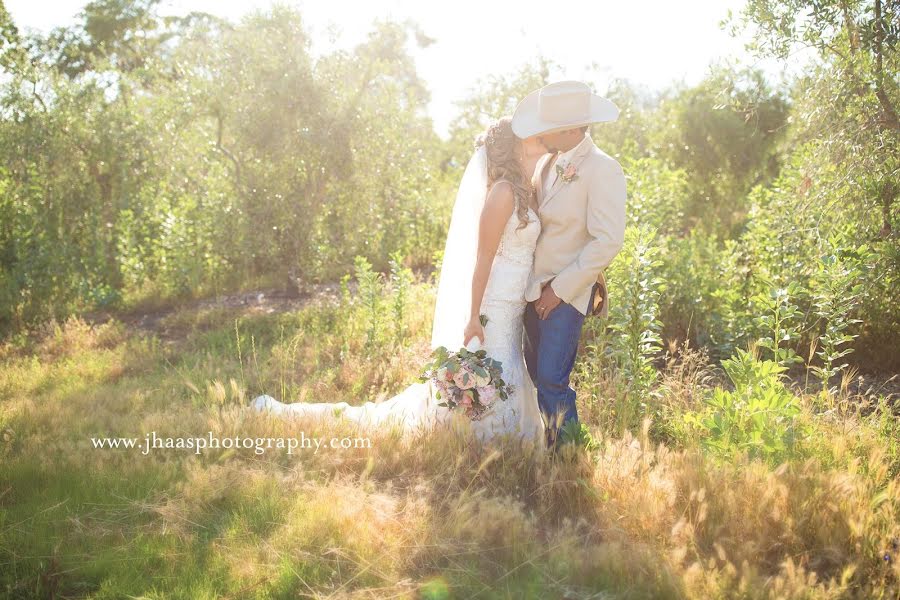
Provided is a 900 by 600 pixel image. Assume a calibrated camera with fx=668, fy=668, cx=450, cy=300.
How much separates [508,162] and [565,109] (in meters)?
0.48

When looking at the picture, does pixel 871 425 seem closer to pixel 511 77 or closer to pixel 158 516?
pixel 158 516

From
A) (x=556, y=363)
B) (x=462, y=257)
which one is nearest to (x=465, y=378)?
(x=556, y=363)

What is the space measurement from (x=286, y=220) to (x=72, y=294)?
3.15 metres

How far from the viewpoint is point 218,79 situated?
30.5 ft

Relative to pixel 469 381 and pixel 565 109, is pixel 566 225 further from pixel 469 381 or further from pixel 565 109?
pixel 469 381

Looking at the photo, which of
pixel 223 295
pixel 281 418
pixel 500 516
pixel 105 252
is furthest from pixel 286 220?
pixel 500 516

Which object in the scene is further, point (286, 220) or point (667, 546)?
point (286, 220)

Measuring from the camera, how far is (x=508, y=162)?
4320 millimetres

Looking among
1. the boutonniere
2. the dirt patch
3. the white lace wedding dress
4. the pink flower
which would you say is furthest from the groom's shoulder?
the dirt patch

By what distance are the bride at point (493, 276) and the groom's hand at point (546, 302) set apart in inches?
7.8

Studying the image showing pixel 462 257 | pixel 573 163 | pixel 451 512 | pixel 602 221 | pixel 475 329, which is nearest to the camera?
pixel 451 512

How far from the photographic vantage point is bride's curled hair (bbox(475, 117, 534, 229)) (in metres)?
4.26

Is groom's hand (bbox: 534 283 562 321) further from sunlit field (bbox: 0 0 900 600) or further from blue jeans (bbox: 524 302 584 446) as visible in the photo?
sunlit field (bbox: 0 0 900 600)

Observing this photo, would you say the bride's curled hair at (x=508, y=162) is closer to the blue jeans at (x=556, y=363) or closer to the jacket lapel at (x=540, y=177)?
the jacket lapel at (x=540, y=177)
